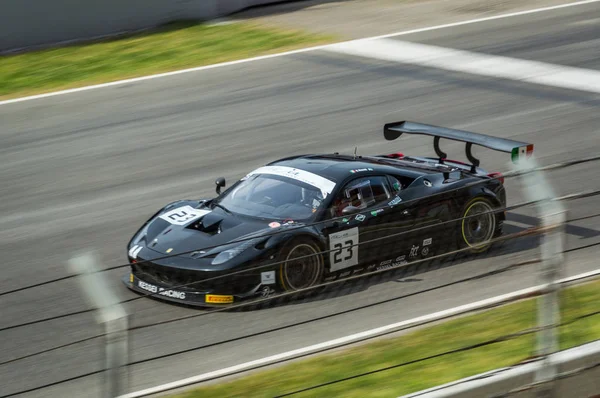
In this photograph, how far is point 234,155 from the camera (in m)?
13.4

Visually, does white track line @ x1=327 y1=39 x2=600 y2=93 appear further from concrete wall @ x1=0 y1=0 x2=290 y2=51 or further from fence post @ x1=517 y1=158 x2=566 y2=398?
fence post @ x1=517 y1=158 x2=566 y2=398

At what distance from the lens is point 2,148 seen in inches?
554

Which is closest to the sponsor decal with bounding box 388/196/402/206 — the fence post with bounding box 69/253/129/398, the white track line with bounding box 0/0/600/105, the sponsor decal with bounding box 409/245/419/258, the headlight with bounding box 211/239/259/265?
the headlight with bounding box 211/239/259/265

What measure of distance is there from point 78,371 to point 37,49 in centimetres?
1349

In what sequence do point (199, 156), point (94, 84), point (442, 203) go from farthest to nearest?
1. point (94, 84)
2. point (199, 156)
3. point (442, 203)

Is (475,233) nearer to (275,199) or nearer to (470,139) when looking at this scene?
(275,199)

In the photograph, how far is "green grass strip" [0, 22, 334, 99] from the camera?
680 inches

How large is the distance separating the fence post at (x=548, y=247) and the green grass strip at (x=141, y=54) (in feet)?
→ 44.2

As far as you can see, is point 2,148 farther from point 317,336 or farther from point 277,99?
point 317,336

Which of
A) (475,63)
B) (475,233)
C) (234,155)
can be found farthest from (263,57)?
(475,233)

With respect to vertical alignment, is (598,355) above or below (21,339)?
above

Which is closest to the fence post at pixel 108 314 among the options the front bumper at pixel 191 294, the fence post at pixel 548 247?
the front bumper at pixel 191 294

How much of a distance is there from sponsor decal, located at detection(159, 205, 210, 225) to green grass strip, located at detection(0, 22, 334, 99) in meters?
8.50

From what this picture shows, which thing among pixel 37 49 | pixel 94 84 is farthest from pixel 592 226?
pixel 37 49
